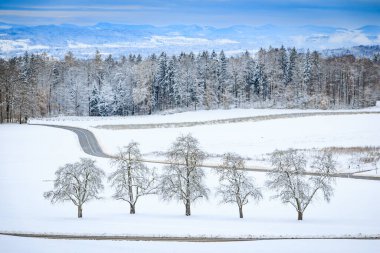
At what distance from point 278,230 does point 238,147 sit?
46828 mm

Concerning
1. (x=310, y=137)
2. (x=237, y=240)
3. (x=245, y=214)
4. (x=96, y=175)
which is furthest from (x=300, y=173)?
(x=310, y=137)

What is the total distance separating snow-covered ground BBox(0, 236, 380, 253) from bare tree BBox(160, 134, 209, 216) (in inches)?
493

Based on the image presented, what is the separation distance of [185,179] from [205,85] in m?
97.8

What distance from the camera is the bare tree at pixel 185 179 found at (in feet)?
145

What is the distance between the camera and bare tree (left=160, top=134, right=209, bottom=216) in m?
44.3

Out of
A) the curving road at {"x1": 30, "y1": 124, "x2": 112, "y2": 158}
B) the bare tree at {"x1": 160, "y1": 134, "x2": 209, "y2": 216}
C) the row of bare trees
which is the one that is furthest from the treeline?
the row of bare trees

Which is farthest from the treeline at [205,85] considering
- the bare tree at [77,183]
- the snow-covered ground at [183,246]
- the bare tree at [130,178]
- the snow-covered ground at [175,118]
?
the snow-covered ground at [183,246]

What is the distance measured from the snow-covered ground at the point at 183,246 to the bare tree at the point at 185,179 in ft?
41.1

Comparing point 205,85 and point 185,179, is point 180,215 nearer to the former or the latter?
point 185,179

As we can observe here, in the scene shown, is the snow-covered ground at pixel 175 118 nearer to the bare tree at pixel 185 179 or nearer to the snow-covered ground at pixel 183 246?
the bare tree at pixel 185 179

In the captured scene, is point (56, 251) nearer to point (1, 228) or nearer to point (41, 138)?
point (1, 228)

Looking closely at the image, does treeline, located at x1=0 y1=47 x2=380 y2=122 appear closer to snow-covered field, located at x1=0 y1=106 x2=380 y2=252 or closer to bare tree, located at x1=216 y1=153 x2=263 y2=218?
snow-covered field, located at x1=0 y1=106 x2=380 y2=252

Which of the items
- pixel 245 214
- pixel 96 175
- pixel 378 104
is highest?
pixel 378 104

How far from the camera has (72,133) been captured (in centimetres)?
9856
